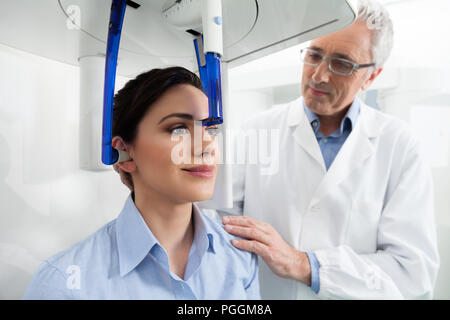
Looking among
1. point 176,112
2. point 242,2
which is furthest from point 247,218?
point 242,2

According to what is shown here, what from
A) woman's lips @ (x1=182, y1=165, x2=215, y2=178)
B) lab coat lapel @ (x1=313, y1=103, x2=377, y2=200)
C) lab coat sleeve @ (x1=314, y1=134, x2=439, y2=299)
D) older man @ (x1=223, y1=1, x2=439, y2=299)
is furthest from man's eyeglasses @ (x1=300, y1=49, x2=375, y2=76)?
woman's lips @ (x1=182, y1=165, x2=215, y2=178)

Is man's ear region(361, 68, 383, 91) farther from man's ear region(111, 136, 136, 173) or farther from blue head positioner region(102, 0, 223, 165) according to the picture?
man's ear region(111, 136, 136, 173)

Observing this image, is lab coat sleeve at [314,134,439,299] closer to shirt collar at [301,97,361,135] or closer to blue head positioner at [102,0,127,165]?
shirt collar at [301,97,361,135]

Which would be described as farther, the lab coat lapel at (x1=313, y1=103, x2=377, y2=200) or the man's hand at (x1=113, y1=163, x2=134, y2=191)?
the lab coat lapel at (x1=313, y1=103, x2=377, y2=200)

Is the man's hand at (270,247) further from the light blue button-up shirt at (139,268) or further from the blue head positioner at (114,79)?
the blue head positioner at (114,79)

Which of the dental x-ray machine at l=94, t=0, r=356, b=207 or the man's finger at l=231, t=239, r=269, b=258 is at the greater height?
the dental x-ray machine at l=94, t=0, r=356, b=207

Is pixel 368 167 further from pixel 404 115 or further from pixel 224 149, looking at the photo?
pixel 224 149

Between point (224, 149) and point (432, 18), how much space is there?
522mm

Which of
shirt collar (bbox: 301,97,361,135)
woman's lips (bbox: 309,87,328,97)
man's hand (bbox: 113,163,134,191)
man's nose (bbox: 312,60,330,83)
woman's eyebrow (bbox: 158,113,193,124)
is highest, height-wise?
man's nose (bbox: 312,60,330,83)

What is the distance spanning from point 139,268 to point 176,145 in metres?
0.21

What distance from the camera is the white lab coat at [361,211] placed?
22.1 inches

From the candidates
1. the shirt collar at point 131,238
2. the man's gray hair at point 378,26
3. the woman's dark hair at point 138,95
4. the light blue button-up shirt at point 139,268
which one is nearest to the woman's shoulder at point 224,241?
the light blue button-up shirt at point 139,268

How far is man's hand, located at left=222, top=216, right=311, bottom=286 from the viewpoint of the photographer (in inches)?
21.2

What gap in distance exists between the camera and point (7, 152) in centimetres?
39
